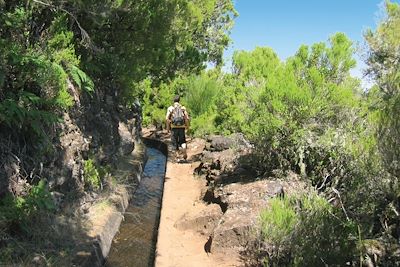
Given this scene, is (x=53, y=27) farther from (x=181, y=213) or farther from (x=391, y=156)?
(x=391, y=156)

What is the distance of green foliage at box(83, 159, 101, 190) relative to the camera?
9078 millimetres

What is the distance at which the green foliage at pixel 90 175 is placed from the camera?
29.8 feet

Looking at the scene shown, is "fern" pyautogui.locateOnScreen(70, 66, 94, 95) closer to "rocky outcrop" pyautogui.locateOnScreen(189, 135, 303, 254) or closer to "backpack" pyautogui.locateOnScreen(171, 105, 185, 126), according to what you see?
"rocky outcrop" pyautogui.locateOnScreen(189, 135, 303, 254)

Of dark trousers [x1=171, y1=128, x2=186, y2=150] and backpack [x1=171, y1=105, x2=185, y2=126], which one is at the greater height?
backpack [x1=171, y1=105, x2=185, y2=126]

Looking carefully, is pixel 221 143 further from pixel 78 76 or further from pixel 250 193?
pixel 78 76

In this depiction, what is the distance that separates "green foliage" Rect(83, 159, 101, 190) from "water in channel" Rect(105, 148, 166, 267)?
0.98 meters

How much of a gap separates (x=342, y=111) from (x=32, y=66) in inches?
245

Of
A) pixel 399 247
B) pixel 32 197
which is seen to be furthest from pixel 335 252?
pixel 32 197

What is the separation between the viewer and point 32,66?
6879 millimetres

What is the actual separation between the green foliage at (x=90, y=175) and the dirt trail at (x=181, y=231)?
1.55 m

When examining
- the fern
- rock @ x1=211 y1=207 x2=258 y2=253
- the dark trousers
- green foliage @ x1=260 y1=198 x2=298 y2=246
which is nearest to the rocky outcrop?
rock @ x1=211 y1=207 x2=258 y2=253

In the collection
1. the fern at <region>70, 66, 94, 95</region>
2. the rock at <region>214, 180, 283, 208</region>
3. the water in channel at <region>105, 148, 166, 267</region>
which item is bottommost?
the water in channel at <region>105, 148, 166, 267</region>

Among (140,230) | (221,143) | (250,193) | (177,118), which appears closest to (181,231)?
(140,230)

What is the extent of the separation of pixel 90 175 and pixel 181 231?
6.92 ft
